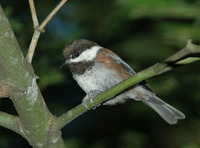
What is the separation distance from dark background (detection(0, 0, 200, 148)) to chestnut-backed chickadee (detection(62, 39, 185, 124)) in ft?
0.48

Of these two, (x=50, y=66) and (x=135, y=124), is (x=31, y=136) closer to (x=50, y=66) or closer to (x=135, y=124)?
(x=50, y=66)

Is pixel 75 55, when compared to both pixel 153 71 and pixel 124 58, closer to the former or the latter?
pixel 124 58

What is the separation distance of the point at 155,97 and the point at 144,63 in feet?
2.46

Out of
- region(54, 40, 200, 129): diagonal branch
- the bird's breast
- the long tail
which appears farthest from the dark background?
region(54, 40, 200, 129): diagonal branch

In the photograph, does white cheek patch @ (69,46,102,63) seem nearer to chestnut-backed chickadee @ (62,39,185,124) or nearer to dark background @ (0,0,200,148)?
chestnut-backed chickadee @ (62,39,185,124)

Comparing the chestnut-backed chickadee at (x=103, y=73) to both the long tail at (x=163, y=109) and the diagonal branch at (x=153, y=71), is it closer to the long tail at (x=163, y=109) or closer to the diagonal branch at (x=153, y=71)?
the long tail at (x=163, y=109)

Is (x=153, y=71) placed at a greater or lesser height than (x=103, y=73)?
greater

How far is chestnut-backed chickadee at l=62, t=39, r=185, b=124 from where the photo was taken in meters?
4.00

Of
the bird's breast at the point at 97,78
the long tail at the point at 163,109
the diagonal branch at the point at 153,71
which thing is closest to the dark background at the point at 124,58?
the long tail at the point at 163,109

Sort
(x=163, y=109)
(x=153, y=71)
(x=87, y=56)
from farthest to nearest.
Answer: (x=163, y=109) < (x=87, y=56) < (x=153, y=71)

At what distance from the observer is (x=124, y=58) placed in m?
Result: 5.21

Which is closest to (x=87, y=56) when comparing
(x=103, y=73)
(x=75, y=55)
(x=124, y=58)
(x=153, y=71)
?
(x=75, y=55)

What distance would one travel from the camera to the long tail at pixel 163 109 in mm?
4225

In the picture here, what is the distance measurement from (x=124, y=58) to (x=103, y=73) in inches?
49.4
